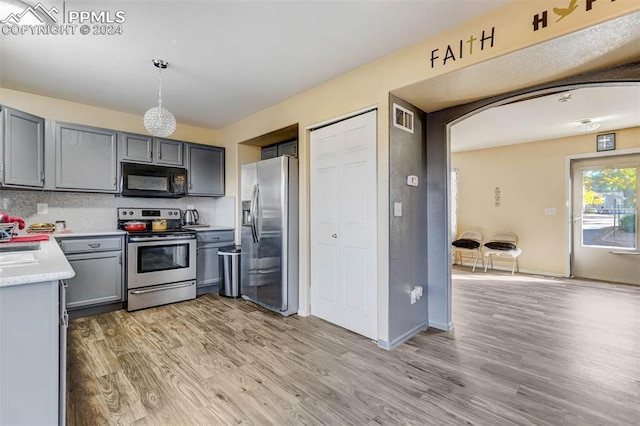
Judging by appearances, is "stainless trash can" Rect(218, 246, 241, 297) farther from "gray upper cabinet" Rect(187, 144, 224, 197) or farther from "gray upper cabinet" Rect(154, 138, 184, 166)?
"gray upper cabinet" Rect(154, 138, 184, 166)

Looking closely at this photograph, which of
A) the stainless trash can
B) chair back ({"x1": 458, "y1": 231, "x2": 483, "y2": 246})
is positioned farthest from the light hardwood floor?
chair back ({"x1": 458, "y1": 231, "x2": 483, "y2": 246})

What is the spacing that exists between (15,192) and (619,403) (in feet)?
18.9

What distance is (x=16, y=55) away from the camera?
251 centimetres

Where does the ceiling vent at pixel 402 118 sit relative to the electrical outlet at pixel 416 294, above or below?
above

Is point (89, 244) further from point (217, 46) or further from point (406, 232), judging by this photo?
point (406, 232)

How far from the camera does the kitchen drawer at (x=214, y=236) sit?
412cm

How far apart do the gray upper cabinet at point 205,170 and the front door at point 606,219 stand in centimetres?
612

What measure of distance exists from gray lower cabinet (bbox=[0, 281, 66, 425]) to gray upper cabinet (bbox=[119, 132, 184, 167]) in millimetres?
3120

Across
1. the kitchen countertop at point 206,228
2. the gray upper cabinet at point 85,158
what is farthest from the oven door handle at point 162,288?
the gray upper cabinet at point 85,158

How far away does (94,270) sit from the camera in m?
3.32

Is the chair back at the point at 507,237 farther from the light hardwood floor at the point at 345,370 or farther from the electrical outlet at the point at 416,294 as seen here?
the electrical outlet at the point at 416,294

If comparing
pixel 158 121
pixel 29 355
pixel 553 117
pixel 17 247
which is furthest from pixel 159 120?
pixel 553 117

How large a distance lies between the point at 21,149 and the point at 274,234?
272 cm

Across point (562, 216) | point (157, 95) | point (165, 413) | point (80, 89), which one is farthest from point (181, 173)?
point (562, 216)
